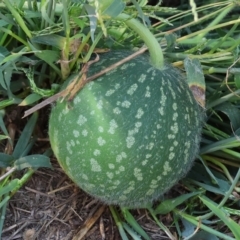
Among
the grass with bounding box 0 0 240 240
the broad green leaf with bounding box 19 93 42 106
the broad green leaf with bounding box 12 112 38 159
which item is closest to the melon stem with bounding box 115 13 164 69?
→ the grass with bounding box 0 0 240 240

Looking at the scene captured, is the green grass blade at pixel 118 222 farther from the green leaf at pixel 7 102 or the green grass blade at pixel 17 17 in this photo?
the green grass blade at pixel 17 17

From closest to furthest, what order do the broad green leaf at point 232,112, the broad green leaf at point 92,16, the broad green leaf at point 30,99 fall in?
1. the broad green leaf at point 92,16
2. the broad green leaf at point 30,99
3. the broad green leaf at point 232,112

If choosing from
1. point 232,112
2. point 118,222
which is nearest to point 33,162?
point 118,222

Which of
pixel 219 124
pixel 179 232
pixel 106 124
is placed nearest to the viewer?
pixel 106 124

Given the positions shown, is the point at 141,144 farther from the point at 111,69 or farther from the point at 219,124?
the point at 219,124

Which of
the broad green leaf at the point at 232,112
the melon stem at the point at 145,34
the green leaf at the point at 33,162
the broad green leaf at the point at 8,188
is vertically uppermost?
the melon stem at the point at 145,34

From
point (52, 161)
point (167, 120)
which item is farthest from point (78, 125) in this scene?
point (52, 161)

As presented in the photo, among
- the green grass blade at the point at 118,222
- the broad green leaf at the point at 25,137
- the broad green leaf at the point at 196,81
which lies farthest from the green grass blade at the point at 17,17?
the green grass blade at the point at 118,222

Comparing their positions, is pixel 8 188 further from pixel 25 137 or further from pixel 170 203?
pixel 170 203
